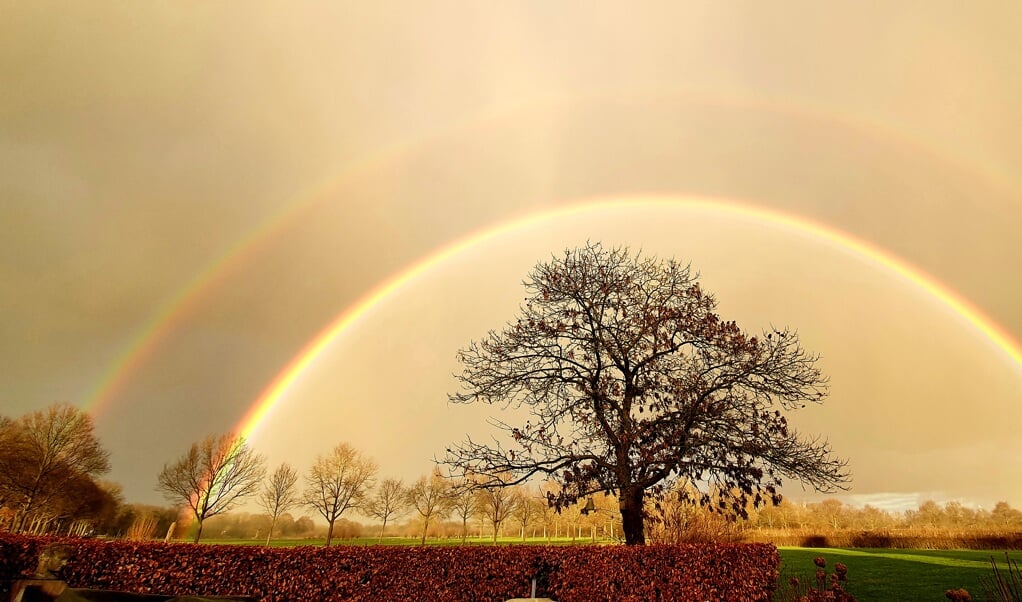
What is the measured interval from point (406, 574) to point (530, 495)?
47787mm

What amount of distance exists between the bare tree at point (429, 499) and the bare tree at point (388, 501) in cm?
111

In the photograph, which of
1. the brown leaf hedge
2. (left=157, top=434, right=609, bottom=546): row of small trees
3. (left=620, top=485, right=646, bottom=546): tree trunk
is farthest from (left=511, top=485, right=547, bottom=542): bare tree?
the brown leaf hedge

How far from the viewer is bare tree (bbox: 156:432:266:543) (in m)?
39.8

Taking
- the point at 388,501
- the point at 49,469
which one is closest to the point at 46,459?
the point at 49,469

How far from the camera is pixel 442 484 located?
4934 centimetres

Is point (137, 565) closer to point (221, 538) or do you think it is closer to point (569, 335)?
point (569, 335)

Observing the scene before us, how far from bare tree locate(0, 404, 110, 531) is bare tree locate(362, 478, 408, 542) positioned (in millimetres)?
22365

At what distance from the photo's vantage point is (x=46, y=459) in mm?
35281

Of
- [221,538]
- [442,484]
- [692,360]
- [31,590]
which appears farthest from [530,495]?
[31,590]

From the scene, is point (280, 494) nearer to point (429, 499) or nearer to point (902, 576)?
point (429, 499)

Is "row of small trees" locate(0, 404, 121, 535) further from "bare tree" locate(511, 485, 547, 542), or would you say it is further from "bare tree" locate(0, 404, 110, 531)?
"bare tree" locate(511, 485, 547, 542)

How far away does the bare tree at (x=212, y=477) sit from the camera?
39781 millimetres

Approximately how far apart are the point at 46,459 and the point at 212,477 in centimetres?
1037

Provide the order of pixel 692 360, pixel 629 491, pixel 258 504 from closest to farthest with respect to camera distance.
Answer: pixel 629 491, pixel 692 360, pixel 258 504
